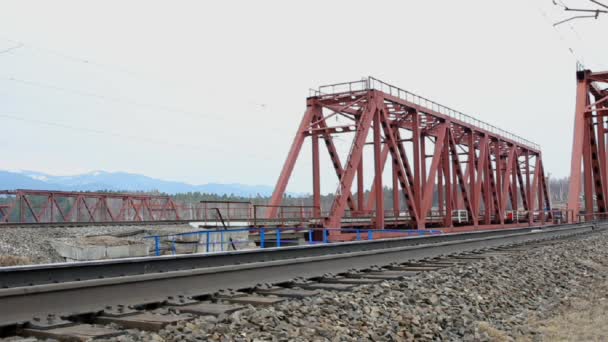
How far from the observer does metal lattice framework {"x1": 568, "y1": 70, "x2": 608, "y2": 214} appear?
4428 centimetres

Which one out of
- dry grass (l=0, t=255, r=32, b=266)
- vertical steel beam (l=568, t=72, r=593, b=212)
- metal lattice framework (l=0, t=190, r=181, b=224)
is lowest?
dry grass (l=0, t=255, r=32, b=266)

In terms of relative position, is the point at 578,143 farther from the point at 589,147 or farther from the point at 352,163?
the point at 352,163

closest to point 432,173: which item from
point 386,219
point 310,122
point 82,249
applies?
point 386,219

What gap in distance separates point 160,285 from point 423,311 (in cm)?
342

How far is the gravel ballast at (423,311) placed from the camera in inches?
229

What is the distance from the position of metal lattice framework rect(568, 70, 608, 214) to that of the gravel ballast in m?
35.2

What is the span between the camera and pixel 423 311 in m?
7.56

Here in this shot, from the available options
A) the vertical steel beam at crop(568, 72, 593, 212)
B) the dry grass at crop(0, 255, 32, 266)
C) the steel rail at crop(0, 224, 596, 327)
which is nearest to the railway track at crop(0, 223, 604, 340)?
the steel rail at crop(0, 224, 596, 327)

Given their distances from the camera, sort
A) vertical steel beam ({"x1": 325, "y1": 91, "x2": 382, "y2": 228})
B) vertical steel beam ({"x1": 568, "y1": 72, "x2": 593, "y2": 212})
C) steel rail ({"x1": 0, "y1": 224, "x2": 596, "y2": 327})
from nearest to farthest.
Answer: steel rail ({"x1": 0, "y1": 224, "x2": 596, "y2": 327}) → vertical steel beam ({"x1": 325, "y1": 91, "x2": 382, "y2": 228}) → vertical steel beam ({"x1": 568, "y1": 72, "x2": 593, "y2": 212})

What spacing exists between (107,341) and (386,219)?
25.4 meters

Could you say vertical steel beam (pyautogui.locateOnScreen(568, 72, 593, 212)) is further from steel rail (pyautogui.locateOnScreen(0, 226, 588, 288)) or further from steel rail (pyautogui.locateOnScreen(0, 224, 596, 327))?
steel rail (pyautogui.locateOnScreen(0, 226, 588, 288))

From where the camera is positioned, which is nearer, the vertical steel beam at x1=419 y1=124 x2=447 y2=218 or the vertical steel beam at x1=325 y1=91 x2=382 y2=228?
the vertical steel beam at x1=325 y1=91 x2=382 y2=228

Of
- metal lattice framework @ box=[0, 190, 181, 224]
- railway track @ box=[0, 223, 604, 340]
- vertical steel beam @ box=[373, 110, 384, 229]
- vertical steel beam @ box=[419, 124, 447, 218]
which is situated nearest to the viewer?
railway track @ box=[0, 223, 604, 340]

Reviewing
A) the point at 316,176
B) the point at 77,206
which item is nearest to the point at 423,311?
the point at 316,176
